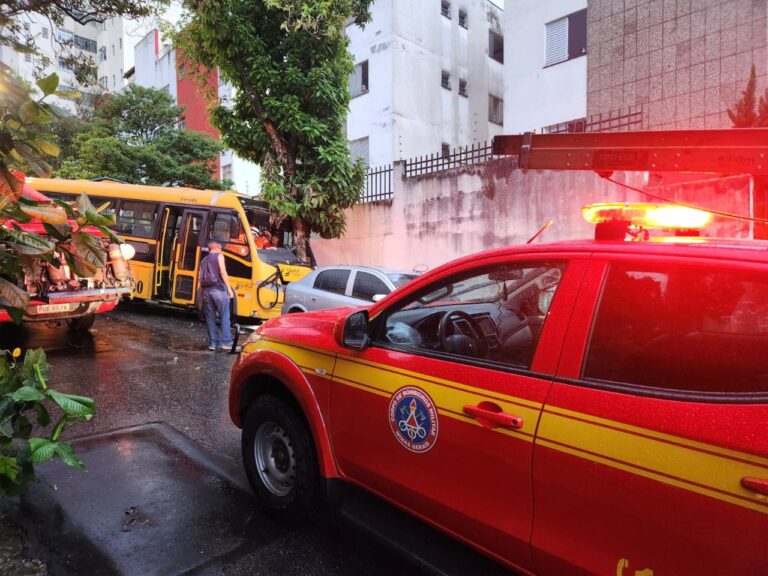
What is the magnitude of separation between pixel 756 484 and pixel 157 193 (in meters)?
12.2

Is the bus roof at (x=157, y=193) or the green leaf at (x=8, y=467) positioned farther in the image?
the bus roof at (x=157, y=193)

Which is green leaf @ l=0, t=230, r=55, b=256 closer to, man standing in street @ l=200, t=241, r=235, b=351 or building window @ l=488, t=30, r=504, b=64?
man standing in street @ l=200, t=241, r=235, b=351

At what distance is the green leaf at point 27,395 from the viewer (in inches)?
96.3

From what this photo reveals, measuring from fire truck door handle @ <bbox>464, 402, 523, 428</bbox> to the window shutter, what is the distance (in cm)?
1477

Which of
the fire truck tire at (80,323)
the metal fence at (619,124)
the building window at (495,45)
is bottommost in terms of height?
the fire truck tire at (80,323)

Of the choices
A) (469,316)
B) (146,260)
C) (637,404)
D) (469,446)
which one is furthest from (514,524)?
(146,260)

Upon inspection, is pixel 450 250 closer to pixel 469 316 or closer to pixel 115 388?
pixel 115 388

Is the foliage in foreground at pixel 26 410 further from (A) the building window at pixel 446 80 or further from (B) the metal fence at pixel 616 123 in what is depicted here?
(A) the building window at pixel 446 80

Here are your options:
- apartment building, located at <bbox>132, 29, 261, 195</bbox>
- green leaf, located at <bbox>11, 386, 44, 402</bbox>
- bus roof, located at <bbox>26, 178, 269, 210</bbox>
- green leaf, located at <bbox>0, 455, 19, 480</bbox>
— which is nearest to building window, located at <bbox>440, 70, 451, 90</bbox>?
Answer: apartment building, located at <bbox>132, 29, 261, 195</bbox>

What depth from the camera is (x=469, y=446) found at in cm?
216

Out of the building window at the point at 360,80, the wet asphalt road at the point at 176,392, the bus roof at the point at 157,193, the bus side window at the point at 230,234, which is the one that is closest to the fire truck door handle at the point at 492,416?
the wet asphalt road at the point at 176,392

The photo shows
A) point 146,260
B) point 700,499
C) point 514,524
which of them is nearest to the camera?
point 700,499

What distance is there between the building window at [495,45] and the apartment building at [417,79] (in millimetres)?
493

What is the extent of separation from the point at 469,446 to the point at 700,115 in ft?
37.8
